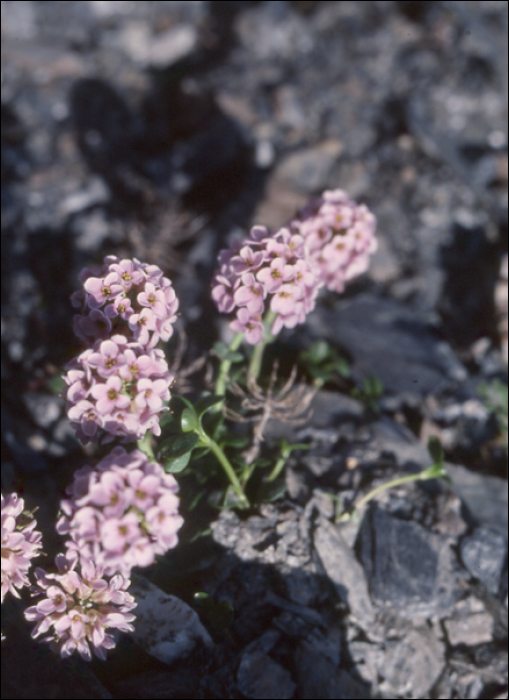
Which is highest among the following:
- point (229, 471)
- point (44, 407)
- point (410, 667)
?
point (44, 407)

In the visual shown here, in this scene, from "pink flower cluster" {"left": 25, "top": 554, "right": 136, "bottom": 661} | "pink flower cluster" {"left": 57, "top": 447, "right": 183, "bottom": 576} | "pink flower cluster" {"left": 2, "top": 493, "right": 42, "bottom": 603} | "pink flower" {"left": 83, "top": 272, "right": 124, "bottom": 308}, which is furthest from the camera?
"pink flower" {"left": 83, "top": 272, "right": 124, "bottom": 308}

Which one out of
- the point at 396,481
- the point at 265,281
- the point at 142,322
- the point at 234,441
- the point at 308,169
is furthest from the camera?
the point at 308,169

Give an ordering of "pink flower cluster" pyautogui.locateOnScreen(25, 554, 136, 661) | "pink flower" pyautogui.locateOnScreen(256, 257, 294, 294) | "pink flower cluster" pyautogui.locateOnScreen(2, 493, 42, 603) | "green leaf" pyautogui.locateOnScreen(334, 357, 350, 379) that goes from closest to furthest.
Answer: "pink flower cluster" pyautogui.locateOnScreen(2, 493, 42, 603) < "pink flower cluster" pyautogui.locateOnScreen(25, 554, 136, 661) < "pink flower" pyautogui.locateOnScreen(256, 257, 294, 294) < "green leaf" pyautogui.locateOnScreen(334, 357, 350, 379)

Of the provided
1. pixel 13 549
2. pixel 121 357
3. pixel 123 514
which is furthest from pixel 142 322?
pixel 13 549

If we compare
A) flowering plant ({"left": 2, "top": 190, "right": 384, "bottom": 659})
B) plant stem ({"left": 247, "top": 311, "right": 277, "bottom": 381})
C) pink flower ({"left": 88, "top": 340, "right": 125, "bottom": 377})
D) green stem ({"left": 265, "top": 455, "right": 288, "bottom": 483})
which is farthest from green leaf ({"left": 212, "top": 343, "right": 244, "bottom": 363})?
pink flower ({"left": 88, "top": 340, "right": 125, "bottom": 377})

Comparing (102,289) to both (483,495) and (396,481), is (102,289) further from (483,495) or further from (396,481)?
(483,495)

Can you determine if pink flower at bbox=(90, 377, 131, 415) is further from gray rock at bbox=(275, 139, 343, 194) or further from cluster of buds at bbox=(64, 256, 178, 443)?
gray rock at bbox=(275, 139, 343, 194)

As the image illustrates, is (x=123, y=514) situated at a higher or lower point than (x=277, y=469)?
lower
